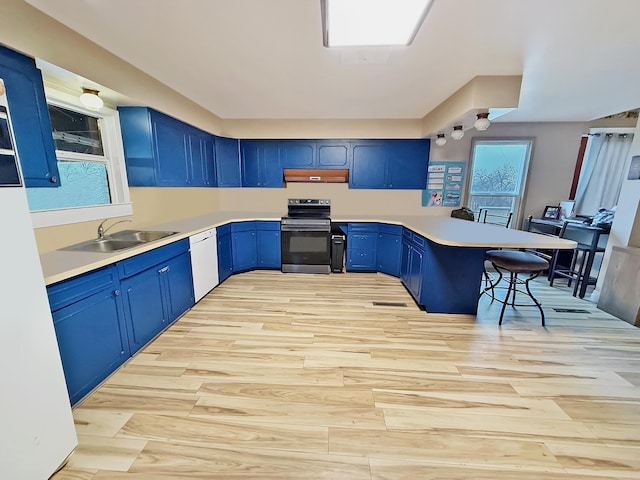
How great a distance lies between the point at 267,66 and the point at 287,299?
7.98 feet

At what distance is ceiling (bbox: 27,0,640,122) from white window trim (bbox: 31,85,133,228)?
57 cm

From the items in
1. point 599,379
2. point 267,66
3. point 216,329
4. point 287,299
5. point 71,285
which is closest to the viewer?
point 71,285

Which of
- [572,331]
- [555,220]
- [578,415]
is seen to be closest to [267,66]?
[578,415]

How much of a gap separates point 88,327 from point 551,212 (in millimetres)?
6010

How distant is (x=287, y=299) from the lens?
10.4ft

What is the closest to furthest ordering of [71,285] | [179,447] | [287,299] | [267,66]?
[179,447] < [71,285] < [267,66] < [287,299]

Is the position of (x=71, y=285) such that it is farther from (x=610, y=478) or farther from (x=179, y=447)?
(x=610, y=478)

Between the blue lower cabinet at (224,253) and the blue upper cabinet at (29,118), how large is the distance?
1.93 m

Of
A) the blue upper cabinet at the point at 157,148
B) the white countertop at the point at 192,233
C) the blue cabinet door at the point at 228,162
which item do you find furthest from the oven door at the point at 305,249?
the blue upper cabinet at the point at 157,148

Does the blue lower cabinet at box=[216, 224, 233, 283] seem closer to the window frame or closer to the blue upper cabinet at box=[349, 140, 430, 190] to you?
the blue upper cabinet at box=[349, 140, 430, 190]

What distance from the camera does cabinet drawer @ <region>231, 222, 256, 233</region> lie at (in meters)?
3.93

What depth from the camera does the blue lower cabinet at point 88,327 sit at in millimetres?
1463

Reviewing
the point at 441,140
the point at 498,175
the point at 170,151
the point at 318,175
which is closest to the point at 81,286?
the point at 170,151

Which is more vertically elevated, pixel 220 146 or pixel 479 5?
pixel 479 5
